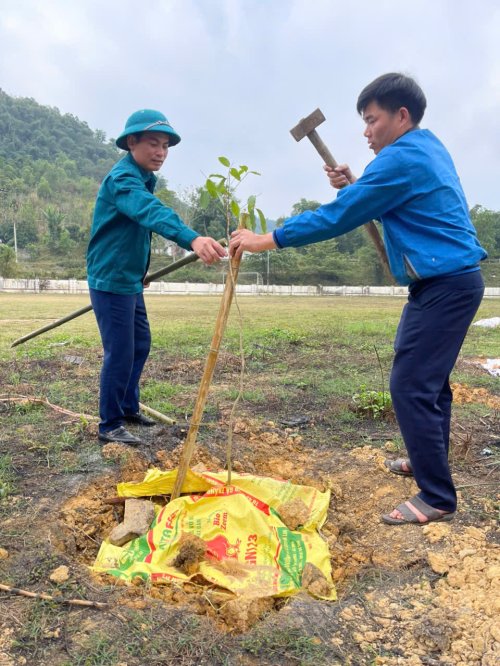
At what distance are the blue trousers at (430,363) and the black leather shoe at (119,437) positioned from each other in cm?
170

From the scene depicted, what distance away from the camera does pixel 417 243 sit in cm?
226

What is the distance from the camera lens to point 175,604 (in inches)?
73.2

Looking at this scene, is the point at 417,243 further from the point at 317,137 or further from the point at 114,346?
the point at 114,346

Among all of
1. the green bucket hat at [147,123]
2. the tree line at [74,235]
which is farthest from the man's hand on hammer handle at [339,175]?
the tree line at [74,235]

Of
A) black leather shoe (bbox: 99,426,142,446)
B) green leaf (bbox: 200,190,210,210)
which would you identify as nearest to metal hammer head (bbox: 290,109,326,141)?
green leaf (bbox: 200,190,210,210)

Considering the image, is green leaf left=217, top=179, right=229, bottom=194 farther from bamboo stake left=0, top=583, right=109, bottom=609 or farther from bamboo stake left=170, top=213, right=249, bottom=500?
bamboo stake left=0, top=583, right=109, bottom=609

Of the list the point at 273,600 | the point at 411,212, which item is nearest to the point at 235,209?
the point at 411,212

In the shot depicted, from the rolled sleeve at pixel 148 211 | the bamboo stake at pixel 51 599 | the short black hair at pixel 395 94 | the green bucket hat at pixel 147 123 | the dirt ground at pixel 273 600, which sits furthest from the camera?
the green bucket hat at pixel 147 123

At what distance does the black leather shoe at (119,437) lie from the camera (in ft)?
10.7

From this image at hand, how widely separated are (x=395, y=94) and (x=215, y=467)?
2232 mm

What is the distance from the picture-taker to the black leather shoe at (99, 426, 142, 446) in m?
3.26

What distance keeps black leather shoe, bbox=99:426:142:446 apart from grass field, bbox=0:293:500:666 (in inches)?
2.7

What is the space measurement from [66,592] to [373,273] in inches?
1960

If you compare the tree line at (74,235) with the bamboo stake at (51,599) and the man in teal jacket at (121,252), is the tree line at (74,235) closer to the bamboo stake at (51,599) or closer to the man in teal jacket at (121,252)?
the man in teal jacket at (121,252)
